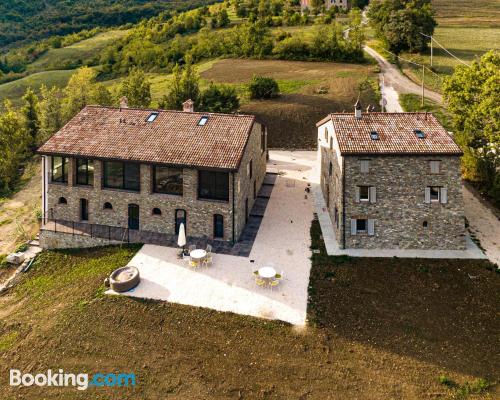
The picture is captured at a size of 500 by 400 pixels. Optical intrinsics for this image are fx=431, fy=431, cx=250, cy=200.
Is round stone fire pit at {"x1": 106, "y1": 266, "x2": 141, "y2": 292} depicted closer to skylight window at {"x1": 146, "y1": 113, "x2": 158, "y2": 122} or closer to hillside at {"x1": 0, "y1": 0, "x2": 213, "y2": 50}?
skylight window at {"x1": 146, "y1": 113, "x2": 158, "y2": 122}

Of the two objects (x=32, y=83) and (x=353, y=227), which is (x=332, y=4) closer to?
(x=32, y=83)

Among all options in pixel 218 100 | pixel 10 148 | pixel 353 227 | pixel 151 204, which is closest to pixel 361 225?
pixel 353 227

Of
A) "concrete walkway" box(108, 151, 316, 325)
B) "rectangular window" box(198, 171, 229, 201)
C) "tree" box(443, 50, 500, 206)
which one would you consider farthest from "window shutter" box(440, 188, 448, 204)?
"rectangular window" box(198, 171, 229, 201)

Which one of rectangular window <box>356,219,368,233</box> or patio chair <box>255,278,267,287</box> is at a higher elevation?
rectangular window <box>356,219,368,233</box>

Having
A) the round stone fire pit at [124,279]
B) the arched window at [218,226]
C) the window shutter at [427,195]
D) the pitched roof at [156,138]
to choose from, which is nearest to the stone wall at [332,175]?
the window shutter at [427,195]

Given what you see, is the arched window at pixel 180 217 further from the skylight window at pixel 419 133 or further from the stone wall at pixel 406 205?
the skylight window at pixel 419 133

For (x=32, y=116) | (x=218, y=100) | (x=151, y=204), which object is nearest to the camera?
(x=151, y=204)

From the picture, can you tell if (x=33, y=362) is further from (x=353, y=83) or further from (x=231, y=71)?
(x=231, y=71)
